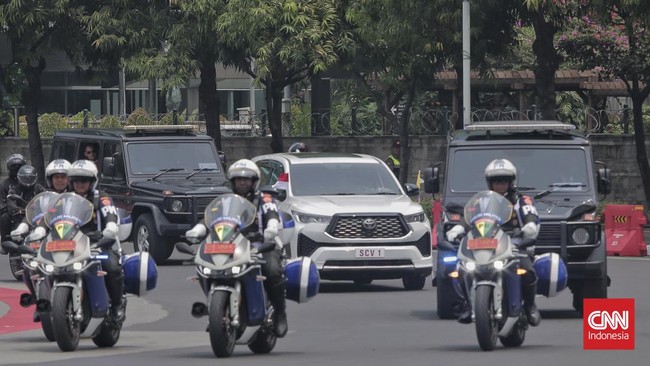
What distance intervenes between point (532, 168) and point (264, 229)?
17.9ft

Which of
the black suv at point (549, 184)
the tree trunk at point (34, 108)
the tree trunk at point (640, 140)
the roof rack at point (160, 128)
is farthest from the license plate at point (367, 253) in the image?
the tree trunk at point (34, 108)

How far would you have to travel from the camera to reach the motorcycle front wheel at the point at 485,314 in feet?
45.0

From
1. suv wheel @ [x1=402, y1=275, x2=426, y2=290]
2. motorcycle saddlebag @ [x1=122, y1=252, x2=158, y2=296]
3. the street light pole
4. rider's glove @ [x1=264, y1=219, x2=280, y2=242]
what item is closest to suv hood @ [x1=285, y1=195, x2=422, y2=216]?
suv wheel @ [x1=402, y1=275, x2=426, y2=290]

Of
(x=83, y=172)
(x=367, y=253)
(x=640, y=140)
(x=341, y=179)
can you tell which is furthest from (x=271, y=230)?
(x=640, y=140)

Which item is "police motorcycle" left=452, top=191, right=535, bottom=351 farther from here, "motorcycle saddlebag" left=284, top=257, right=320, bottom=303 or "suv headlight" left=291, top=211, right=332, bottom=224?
"suv headlight" left=291, top=211, right=332, bottom=224

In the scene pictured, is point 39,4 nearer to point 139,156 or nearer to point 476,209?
point 139,156

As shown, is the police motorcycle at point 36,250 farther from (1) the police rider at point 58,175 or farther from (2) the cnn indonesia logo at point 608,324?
(2) the cnn indonesia logo at point 608,324

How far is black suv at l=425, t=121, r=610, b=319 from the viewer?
1769cm

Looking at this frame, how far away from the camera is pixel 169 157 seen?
2691cm

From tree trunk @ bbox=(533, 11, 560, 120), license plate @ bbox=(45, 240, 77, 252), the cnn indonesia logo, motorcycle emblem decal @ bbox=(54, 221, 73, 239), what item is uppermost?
tree trunk @ bbox=(533, 11, 560, 120)

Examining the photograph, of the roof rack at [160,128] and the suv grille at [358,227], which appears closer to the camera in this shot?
the suv grille at [358,227]

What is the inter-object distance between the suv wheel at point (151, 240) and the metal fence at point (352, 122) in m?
12.1

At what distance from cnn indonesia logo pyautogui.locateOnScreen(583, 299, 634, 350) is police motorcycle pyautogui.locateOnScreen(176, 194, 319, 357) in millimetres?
3022

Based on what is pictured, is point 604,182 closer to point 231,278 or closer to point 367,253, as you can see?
point 367,253
